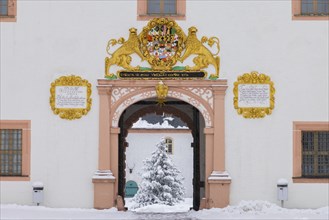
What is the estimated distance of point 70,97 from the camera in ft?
61.4

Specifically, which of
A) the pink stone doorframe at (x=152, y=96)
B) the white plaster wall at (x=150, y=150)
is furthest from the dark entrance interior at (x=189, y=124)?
the white plaster wall at (x=150, y=150)

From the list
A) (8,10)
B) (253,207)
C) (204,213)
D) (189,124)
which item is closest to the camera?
(204,213)

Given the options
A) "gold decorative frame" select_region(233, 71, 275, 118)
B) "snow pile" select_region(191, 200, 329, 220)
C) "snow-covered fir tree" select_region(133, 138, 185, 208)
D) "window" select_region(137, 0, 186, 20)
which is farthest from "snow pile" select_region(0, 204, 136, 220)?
"snow-covered fir tree" select_region(133, 138, 185, 208)

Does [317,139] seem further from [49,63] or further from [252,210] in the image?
[49,63]

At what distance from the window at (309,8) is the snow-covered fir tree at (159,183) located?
24422 mm

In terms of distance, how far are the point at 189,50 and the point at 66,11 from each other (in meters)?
3.47

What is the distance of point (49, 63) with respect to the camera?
740 inches

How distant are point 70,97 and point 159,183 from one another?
24.8 metres

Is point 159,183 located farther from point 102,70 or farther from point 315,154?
point 102,70

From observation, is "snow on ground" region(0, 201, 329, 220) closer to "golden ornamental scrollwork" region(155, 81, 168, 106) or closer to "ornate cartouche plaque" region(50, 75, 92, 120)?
"ornate cartouche plaque" region(50, 75, 92, 120)

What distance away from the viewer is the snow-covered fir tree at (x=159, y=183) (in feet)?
139

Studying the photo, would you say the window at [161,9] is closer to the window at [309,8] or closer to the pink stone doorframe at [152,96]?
the pink stone doorframe at [152,96]

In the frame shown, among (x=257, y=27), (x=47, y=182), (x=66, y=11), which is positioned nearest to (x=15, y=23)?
(x=66, y=11)

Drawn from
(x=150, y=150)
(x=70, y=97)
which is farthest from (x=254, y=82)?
(x=150, y=150)
